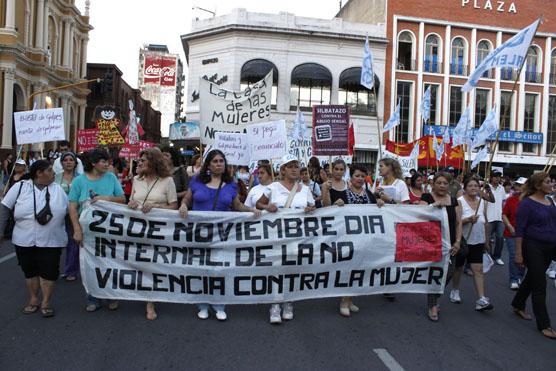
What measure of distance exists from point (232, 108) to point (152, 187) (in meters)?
3.28

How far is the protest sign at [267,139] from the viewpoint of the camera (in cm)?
742

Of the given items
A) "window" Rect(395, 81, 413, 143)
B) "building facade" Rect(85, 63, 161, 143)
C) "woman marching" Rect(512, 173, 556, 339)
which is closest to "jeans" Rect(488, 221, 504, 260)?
"woman marching" Rect(512, 173, 556, 339)

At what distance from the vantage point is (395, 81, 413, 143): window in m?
35.6

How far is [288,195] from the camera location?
5559 mm

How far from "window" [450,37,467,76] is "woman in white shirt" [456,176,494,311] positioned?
32811 millimetres

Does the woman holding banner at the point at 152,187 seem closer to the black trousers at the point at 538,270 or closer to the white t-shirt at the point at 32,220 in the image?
the white t-shirt at the point at 32,220

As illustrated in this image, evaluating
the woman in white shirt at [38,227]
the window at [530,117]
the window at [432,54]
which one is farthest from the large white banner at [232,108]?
the window at [530,117]

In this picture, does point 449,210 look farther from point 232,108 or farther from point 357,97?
point 357,97

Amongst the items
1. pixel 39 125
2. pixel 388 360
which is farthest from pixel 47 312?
pixel 39 125

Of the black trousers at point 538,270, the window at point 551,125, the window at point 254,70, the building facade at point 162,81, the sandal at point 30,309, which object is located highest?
the building facade at point 162,81

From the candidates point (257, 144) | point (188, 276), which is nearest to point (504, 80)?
point (257, 144)

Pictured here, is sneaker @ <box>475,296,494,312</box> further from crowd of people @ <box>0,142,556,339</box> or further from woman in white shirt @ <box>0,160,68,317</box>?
woman in white shirt @ <box>0,160,68,317</box>

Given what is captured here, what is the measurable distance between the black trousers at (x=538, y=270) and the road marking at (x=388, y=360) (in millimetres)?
1958

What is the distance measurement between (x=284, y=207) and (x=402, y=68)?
3282 cm
